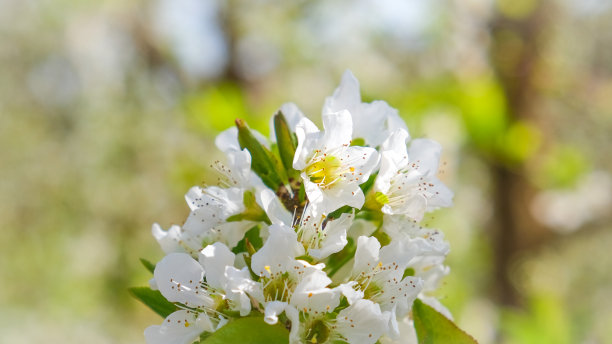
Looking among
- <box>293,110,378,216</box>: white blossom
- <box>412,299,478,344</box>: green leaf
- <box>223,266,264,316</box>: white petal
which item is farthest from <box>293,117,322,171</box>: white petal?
<box>412,299,478,344</box>: green leaf

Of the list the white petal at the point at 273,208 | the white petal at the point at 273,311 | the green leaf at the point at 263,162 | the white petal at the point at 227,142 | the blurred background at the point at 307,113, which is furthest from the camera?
the blurred background at the point at 307,113

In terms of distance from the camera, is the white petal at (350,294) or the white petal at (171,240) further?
the white petal at (171,240)

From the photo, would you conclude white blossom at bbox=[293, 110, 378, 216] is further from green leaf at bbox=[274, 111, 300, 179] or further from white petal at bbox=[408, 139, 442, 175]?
white petal at bbox=[408, 139, 442, 175]

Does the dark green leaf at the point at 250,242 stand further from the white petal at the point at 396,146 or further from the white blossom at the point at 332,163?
the white petal at the point at 396,146

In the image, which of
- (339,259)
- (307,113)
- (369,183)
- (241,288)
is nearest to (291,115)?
(369,183)

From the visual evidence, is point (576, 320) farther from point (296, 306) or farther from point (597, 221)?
point (296, 306)

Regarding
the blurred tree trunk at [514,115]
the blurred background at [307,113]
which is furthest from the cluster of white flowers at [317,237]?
the blurred tree trunk at [514,115]

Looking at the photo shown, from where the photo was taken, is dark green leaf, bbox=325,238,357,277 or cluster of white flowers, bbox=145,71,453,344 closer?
cluster of white flowers, bbox=145,71,453,344

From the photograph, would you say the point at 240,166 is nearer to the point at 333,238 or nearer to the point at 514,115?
the point at 333,238
